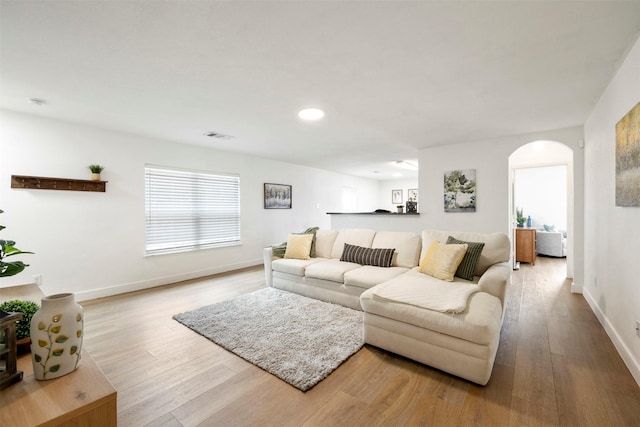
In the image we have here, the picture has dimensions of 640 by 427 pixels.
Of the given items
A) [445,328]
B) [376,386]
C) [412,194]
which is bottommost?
[376,386]

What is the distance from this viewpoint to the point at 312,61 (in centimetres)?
207

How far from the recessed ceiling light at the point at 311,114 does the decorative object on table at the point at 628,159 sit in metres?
2.49

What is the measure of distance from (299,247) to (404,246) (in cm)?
149

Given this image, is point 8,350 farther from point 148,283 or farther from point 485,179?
point 485,179

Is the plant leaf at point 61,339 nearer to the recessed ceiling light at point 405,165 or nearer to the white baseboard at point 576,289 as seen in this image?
the white baseboard at point 576,289

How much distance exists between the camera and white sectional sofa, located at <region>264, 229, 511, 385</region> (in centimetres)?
182

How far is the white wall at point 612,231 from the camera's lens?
192 centimetres

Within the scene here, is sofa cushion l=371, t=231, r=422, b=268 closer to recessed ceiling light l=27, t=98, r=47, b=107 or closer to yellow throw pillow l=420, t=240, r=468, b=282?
yellow throw pillow l=420, t=240, r=468, b=282

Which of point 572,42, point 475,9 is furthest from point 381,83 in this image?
point 572,42

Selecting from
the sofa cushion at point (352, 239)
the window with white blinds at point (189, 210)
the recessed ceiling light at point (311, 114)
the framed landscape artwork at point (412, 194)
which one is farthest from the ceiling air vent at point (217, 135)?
the framed landscape artwork at point (412, 194)

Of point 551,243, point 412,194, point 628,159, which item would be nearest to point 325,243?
point 628,159

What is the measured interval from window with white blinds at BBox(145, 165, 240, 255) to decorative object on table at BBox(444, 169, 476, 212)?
382 cm

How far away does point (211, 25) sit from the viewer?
1671 millimetres

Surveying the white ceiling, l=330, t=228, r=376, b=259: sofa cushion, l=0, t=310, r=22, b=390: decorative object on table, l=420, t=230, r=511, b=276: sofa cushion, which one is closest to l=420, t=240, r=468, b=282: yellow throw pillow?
l=420, t=230, r=511, b=276: sofa cushion
